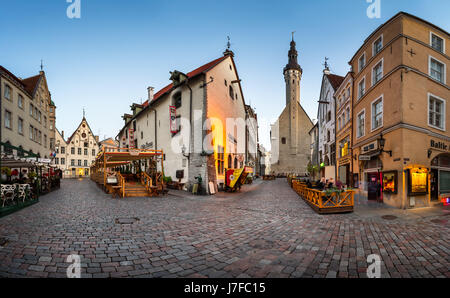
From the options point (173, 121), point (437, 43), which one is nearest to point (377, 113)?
point (437, 43)

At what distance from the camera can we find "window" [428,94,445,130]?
12055mm

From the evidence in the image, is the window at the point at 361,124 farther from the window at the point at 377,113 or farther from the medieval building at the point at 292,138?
the medieval building at the point at 292,138

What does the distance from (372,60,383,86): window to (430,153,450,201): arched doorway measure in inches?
226

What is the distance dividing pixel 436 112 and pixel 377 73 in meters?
3.98

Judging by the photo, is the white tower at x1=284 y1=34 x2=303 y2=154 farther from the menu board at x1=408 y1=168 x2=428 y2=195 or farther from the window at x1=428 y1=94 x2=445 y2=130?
the menu board at x1=408 y1=168 x2=428 y2=195

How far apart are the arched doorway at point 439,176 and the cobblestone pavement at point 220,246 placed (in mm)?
5691

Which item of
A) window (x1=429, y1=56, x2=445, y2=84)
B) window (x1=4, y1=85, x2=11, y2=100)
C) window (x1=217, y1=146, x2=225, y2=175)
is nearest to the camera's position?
window (x1=429, y1=56, x2=445, y2=84)

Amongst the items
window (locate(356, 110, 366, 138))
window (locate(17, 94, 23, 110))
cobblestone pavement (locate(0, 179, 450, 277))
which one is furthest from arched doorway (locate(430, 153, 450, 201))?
window (locate(17, 94, 23, 110))

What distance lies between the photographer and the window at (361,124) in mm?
15047

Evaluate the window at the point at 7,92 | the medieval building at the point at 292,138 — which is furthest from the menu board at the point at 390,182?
the medieval building at the point at 292,138

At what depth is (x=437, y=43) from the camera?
1270 centimetres

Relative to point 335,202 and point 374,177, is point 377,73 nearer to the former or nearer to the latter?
point 374,177

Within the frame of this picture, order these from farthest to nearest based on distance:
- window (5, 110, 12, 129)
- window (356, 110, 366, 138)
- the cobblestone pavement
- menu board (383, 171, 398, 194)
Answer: window (5, 110, 12, 129) → window (356, 110, 366, 138) → menu board (383, 171, 398, 194) → the cobblestone pavement

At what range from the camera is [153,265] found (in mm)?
3877
